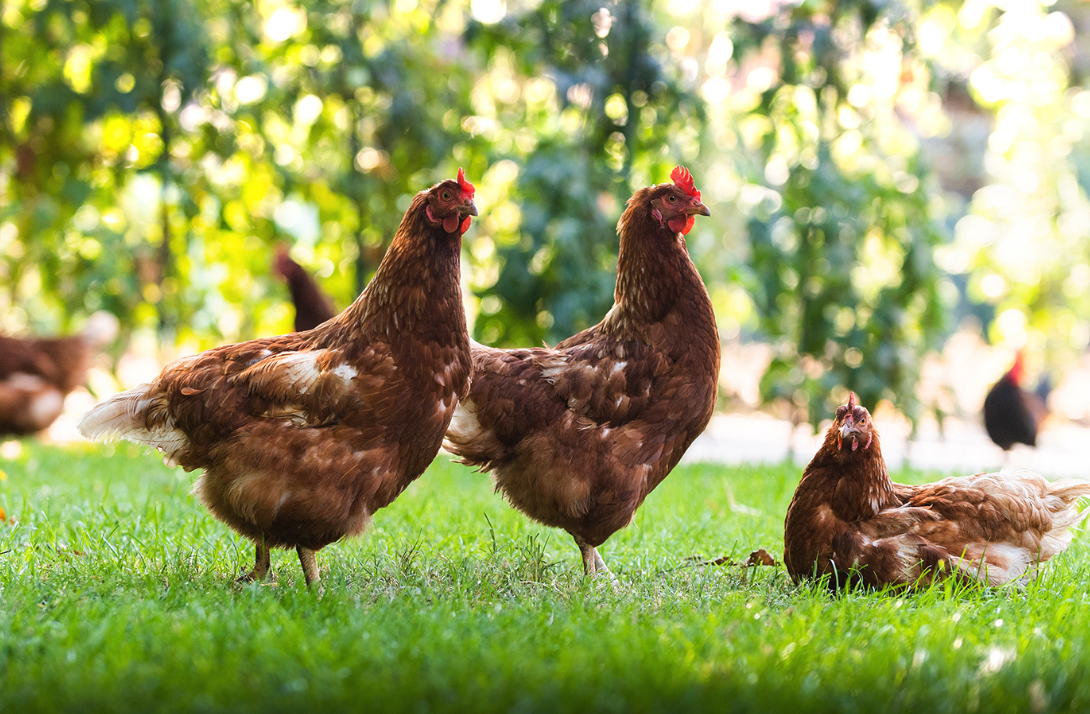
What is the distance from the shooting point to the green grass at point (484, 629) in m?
1.86

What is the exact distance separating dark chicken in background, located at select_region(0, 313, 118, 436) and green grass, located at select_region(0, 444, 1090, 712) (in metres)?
4.53

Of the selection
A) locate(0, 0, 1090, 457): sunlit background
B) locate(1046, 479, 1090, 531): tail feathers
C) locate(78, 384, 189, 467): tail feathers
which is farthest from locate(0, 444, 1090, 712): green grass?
locate(0, 0, 1090, 457): sunlit background

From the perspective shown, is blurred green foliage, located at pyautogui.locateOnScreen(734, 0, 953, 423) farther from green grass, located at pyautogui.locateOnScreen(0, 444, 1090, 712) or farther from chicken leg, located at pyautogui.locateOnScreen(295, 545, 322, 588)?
chicken leg, located at pyautogui.locateOnScreen(295, 545, 322, 588)

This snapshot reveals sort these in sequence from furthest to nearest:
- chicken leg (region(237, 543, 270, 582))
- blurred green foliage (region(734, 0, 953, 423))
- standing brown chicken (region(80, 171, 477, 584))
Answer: blurred green foliage (region(734, 0, 953, 423)) → chicken leg (region(237, 543, 270, 582)) → standing brown chicken (region(80, 171, 477, 584))

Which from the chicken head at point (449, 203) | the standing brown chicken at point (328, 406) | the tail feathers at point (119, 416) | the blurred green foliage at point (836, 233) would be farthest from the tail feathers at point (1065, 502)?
the blurred green foliage at point (836, 233)

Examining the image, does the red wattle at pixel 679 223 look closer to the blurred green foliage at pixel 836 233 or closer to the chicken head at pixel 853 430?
the chicken head at pixel 853 430

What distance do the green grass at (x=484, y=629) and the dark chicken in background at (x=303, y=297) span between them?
2.65 meters

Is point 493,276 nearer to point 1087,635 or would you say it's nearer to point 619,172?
point 619,172

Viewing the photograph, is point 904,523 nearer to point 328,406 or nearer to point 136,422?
point 328,406

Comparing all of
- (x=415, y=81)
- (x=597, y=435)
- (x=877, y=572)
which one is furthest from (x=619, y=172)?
(x=877, y=572)

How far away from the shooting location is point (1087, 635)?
2.49 m

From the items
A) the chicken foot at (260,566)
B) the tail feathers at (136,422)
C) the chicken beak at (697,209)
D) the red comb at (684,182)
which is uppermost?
the red comb at (684,182)

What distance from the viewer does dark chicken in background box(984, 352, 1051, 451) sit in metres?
7.71

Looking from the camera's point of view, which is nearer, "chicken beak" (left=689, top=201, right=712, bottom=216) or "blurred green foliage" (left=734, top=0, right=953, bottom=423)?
"chicken beak" (left=689, top=201, right=712, bottom=216)
